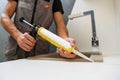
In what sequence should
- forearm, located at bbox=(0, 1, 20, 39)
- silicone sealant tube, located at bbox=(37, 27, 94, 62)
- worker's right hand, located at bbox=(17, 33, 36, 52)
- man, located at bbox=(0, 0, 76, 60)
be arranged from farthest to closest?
1. man, located at bbox=(0, 0, 76, 60)
2. forearm, located at bbox=(0, 1, 20, 39)
3. worker's right hand, located at bbox=(17, 33, 36, 52)
4. silicone sealant tube, located at bbox=(37, 27, 94, 62)

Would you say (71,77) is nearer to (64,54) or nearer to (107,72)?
(107,72)

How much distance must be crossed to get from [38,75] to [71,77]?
3.4 inches

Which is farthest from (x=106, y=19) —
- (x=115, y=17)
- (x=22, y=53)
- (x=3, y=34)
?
(x=3, y=34)

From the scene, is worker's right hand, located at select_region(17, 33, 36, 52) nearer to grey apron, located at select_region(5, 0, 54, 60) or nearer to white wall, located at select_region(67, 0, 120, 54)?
grey apron, located at select_region(5, 0, 54, 60)

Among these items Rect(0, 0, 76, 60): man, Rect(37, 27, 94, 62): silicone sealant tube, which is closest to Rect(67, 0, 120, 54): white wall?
Rect(0, 0, 76, 60): man

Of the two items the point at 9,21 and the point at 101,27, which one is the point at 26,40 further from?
the point at 101,27

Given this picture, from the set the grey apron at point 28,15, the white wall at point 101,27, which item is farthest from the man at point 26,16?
the white wall at point 101,27

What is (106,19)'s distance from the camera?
1.02m

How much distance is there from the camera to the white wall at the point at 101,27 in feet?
3.27

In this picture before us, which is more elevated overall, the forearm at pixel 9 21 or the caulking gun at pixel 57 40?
the forearm at pixel 9 21

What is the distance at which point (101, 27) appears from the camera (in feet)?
3.34

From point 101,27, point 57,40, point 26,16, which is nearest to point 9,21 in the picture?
point 26,16

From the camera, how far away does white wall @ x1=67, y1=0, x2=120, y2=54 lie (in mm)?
997

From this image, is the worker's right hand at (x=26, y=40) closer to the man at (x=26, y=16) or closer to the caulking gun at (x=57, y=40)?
the caulking gun at (x=57, y=40)
